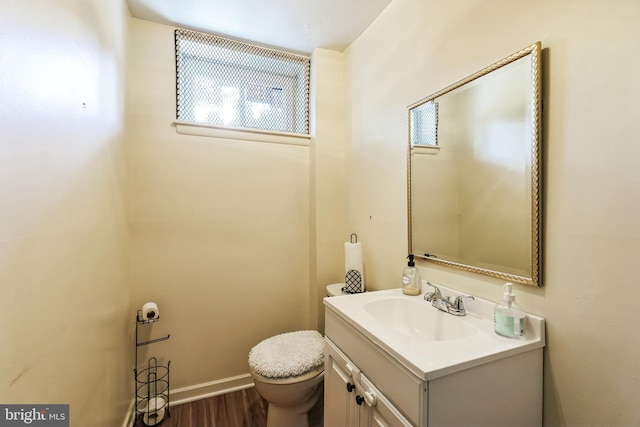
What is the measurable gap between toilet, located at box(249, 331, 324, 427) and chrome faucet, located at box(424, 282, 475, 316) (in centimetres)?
72

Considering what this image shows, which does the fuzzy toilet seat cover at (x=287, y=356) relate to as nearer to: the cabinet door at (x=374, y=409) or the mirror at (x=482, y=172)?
the cabinet door at (x=374, y=409)

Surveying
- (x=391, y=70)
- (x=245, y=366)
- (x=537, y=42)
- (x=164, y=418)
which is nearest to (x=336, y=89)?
(x=391, y=70)

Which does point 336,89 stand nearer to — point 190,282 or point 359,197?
point 359,197

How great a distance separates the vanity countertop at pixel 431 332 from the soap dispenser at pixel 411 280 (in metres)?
0.03

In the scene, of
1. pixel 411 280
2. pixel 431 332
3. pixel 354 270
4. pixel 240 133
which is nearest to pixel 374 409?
pixel 431 332

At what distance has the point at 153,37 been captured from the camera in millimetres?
1774

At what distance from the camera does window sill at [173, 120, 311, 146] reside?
183 cm

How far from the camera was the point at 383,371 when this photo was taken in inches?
33.9

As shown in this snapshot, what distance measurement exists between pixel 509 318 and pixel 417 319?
378 mm

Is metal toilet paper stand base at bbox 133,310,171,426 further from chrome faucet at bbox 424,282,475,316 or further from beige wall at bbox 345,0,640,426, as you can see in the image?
beige wall at bbox 345,0,640,426

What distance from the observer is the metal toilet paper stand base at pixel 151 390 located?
165 centimetres

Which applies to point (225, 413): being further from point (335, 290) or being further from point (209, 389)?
point (335, 290)

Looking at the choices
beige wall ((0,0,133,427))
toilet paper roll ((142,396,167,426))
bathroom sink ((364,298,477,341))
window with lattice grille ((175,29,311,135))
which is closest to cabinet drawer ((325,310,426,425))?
bathroom sink ((364,298,477,341))

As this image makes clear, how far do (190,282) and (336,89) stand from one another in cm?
174
